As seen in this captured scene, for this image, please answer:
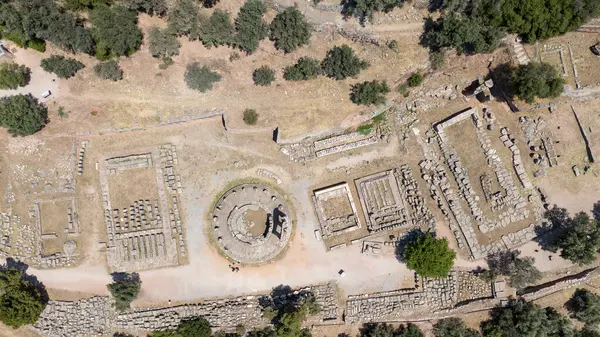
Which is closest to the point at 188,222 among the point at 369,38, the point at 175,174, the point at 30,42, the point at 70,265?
the point at 175,174

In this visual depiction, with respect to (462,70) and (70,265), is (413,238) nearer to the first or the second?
(462,70)

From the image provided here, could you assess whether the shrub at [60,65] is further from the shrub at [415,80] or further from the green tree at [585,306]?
the green tree at [585,306]

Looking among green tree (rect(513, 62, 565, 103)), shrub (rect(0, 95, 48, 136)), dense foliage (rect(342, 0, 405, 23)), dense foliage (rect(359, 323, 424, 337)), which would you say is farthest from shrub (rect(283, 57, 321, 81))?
dense foliage (rect(359, 323, 424, 337))

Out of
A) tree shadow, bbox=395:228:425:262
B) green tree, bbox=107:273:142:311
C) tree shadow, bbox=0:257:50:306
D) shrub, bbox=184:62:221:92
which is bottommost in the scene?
tree shadow, bbox=395:228:425:262

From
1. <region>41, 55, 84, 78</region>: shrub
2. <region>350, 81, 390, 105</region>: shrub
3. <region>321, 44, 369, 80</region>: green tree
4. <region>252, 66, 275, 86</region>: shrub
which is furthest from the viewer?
<region>252, 66, 275, 86</region>: shrub

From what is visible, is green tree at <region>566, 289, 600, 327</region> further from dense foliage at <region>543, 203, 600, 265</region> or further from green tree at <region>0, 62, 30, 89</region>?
green tree at <region>0, 62, 30, 89</region>

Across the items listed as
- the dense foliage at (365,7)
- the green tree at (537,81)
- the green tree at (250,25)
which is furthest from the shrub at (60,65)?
the green tree at (537,81)
